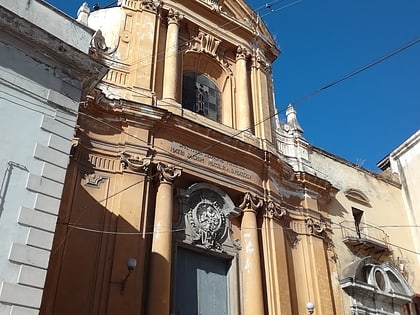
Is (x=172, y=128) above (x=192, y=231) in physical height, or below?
above

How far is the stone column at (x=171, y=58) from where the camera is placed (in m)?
13.4

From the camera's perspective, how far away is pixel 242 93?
49.6 ft

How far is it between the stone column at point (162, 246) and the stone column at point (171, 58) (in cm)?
248

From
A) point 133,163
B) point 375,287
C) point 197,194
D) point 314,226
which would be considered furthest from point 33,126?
point 375,287

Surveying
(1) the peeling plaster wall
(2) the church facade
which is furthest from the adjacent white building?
(1) the peeling plaster wall

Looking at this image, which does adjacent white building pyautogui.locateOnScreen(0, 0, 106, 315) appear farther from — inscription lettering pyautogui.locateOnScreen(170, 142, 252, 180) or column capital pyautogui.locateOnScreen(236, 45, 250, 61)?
column capital pyautogui.locateOnScreen(236, 45, 250, 61)

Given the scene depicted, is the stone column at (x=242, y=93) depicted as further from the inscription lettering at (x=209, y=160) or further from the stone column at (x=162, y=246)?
the stone column at (x=162, y=246)

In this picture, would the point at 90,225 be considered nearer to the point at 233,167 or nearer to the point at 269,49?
the point at 233,167

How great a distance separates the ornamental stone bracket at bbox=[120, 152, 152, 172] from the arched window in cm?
315

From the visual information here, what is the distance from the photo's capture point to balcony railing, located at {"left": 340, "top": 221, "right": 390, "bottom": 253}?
14.9 meters

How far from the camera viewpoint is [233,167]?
42.9 feet

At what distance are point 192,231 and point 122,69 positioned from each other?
4534 millimetres

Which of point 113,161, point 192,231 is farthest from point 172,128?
point 192,231

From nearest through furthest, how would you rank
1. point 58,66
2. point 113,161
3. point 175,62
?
point 58,66, point 113,161, point 175,62
